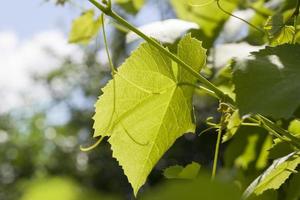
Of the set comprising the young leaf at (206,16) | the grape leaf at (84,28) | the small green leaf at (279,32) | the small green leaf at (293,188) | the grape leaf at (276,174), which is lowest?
the small green leaf at (293,188)

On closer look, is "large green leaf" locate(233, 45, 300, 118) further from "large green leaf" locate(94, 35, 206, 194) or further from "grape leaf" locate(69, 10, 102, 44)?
"grape leaf" locate(69, 10, 102, 44)

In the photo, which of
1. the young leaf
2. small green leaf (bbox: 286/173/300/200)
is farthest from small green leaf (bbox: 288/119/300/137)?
the young leaf

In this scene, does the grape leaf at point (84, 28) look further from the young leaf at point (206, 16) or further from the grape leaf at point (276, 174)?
the grape leaf at point (276, 174)

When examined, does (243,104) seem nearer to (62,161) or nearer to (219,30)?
(219,30)

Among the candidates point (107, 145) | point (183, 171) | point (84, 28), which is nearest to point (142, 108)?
point (183, 171)

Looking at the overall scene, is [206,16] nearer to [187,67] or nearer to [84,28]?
[84,28]

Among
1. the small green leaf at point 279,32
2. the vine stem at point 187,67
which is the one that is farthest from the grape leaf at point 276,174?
the small green leaf at point 279,32
